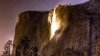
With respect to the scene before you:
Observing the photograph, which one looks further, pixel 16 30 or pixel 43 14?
pixel 16 30

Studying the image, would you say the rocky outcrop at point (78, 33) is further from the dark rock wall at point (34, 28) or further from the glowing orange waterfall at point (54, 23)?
→ the dark rock wall at point (34, 28)

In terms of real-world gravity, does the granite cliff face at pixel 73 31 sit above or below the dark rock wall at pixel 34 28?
below

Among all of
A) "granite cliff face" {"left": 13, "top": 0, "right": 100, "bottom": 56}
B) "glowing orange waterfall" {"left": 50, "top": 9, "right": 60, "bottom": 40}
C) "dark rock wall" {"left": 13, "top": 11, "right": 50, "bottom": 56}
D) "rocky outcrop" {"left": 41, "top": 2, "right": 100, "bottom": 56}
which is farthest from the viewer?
"dark rock wall" {"left": 13, "top": 11, "right": 50, "bottom": 56}

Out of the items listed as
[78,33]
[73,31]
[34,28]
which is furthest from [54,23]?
[78,33]

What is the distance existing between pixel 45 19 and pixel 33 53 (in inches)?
2270

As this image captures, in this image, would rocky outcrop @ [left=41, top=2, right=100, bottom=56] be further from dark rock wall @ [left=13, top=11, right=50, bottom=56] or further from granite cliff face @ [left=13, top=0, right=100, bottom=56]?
dark rock wall @ [left=13, top=11, right=50, bottom=56]

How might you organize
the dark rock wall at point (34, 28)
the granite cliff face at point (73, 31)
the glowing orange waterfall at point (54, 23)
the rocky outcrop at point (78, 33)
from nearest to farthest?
the rocky outcrop at point (78, 33) → the granite cliff face at point (73, 31) → the glowing orange waterfall at point (54, 23) → the dark rock wall at point (34, 28)

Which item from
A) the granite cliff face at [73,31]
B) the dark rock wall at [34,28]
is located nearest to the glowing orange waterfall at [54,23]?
Result: the granite cliff face at [73,31]

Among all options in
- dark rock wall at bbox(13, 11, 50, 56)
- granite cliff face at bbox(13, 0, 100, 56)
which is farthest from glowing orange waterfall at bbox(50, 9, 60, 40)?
dark rock wall at bbox(13, 11, 50, 56)

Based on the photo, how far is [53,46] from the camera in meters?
61.1

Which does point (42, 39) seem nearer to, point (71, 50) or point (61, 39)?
point (61, 39)

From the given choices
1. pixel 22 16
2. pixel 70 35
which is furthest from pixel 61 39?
pixel 22 16

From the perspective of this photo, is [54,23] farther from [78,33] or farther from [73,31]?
[78,33]

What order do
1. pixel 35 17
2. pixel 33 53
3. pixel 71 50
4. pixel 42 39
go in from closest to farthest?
pixel 33 53, pixel 71 50, pixel 42 39, pixel 35 17
